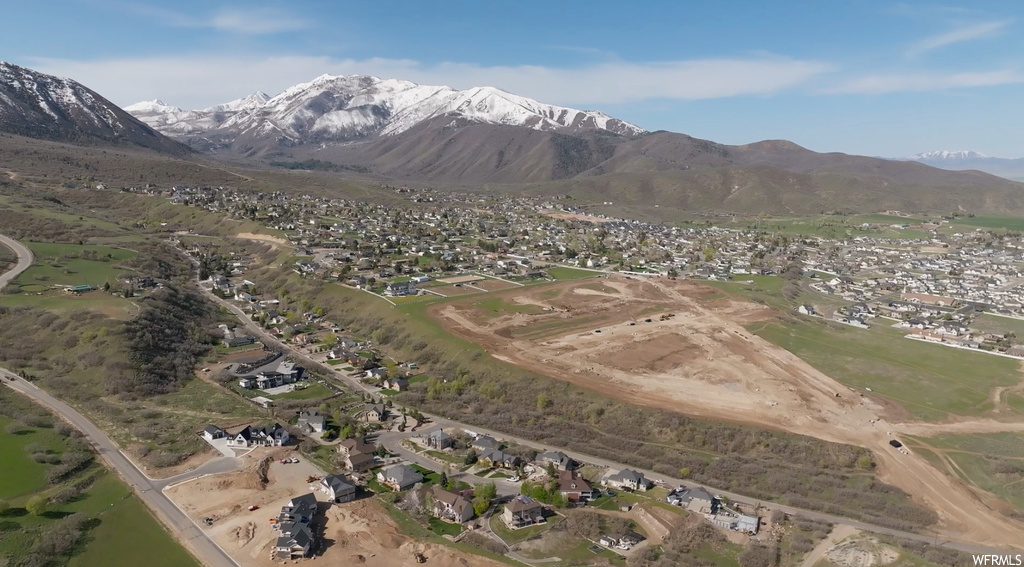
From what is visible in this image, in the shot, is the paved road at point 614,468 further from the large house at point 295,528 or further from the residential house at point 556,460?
the large house at point 295,528

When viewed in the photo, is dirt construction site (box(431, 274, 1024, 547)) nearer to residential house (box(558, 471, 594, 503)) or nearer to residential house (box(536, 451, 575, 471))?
residential house (box(536, 451, 575, 471))

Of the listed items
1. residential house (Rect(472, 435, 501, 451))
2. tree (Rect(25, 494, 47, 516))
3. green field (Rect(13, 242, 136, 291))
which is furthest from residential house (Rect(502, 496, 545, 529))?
green field (Rect(13, 242, 136, 291))

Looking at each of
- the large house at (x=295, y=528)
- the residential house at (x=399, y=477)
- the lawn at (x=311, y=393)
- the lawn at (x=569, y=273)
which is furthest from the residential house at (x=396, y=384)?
the lawn at (x=569, y=273)

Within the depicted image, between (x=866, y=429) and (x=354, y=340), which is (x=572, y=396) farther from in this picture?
(x=354, y=340)

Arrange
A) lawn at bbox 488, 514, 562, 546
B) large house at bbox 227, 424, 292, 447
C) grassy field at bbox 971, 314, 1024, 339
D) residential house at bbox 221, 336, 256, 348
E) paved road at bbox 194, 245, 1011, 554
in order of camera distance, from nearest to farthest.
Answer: lawn at bbox 488, 514, 562, 546 → paved road at bbox 194, 245, 1011, 554 → large house at bbox 227, 424, 292, 447 → residential house at bbox 221, 336, 256, 348 → grassy field at bbox 971, 314, 1024, 339

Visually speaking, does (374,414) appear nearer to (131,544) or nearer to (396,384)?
(396,384)

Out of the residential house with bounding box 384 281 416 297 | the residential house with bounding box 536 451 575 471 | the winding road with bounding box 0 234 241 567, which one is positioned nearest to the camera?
the winding road with bounding box 0 234 241 567


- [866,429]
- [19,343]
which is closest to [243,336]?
[19,343]
